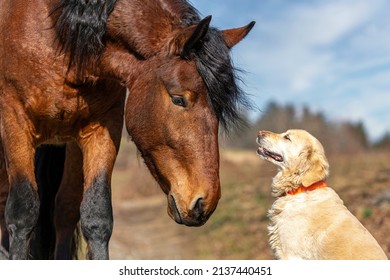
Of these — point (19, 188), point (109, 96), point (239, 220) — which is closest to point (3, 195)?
point (19, 188)

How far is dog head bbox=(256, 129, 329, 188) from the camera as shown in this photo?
198 inches

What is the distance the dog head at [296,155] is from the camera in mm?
5027

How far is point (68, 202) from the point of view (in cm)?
592

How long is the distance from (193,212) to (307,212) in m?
1.26

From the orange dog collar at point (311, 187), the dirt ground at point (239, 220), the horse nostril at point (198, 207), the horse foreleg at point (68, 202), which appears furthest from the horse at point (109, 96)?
the dirt ground at point (239, 220)

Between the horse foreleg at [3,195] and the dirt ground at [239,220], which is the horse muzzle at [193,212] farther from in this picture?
the dirt ground at [239,220]

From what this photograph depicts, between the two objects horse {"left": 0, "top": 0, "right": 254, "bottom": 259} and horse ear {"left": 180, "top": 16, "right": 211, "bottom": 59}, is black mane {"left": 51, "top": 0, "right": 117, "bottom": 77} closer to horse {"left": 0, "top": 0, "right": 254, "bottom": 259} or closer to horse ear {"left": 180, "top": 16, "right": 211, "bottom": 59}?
horse {"left": 0, "top": 0, "right": 254, "bottom": 259}

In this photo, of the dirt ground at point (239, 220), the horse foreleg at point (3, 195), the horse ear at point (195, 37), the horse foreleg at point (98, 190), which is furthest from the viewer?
the dirt ground at point (239, 220)

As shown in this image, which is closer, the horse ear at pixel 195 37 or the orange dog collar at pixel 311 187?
the horse ear at pixel 195 37

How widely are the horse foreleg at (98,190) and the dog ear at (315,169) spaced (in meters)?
1.59

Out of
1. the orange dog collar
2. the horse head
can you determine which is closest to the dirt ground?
the orange dog collar

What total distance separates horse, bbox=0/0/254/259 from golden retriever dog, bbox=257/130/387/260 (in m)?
0.90

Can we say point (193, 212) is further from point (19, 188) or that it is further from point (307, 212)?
point (19, 188)
